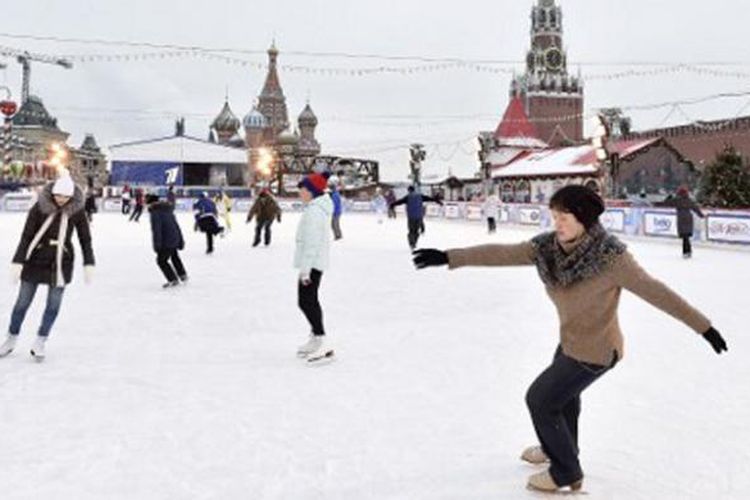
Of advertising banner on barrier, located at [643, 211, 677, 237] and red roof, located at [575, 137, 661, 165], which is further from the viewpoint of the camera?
red roof, located at [575, 137, 661, 165]

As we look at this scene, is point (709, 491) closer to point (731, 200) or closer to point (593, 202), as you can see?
point (593, 202)

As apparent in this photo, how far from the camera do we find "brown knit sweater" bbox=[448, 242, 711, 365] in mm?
2475

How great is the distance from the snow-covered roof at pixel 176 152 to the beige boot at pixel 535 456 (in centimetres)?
5046

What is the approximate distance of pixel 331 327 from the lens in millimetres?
6539

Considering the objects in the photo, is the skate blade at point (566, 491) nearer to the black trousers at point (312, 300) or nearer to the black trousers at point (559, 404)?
the black trousers at point (559, 404)

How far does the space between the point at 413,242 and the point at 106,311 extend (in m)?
7.77

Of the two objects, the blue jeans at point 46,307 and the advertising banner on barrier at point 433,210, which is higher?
the advertising banner on barrier at point 433,210

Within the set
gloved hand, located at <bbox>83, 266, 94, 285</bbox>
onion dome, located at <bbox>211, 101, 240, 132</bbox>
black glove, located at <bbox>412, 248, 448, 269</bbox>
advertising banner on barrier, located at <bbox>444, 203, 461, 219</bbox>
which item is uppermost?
onion dome, located at <bbox>211, 101, 240, 132</bbox>

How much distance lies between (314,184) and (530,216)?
21.4 metres

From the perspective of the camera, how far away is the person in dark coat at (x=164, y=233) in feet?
29.2

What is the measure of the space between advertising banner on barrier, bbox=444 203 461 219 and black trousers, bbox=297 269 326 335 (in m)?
26.9

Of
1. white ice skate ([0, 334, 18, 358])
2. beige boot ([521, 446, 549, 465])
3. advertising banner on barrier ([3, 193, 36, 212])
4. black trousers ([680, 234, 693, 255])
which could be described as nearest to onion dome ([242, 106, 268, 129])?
advertising banner on barrier ([3, 193, 36, 212])

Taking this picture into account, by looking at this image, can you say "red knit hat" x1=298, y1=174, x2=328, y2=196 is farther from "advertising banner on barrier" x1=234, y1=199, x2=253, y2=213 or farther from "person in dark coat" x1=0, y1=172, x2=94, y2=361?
"advertising banner on barrier" x1=234, y1=199, x2=253, y2=213

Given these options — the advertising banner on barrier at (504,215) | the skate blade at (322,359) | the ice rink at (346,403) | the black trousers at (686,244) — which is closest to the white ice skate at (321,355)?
the skate blade at (322,359)
